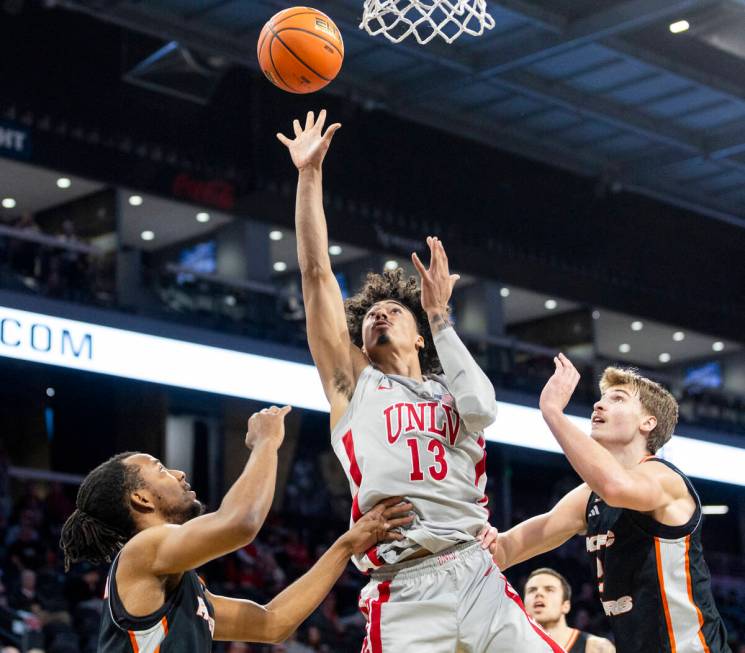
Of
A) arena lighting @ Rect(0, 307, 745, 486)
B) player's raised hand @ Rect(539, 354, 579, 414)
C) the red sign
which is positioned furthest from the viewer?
the red sign

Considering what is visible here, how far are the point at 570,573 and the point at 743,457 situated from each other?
3.16m

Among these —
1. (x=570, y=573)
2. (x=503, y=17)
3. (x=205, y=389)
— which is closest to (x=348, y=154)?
(x=503, y=17)

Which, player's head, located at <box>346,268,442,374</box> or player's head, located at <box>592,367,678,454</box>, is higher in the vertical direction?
player's head, located at <box>346,268,442,374</box>

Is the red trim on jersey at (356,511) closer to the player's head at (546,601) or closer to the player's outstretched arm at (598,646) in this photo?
the player's head at (546,601)

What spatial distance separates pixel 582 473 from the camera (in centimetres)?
398

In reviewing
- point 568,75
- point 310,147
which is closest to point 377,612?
point 310,147

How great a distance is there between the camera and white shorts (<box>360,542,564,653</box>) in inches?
153

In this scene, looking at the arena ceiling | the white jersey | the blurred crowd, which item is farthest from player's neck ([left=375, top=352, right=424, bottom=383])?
the arena ceiling

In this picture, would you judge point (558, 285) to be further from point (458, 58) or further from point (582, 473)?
point (582, 473)

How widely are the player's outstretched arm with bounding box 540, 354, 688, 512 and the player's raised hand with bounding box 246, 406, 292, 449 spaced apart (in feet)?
2.76

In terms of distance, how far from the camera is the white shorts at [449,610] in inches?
153

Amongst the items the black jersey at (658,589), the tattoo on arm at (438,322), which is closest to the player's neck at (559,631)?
the black jersey at (658,589)

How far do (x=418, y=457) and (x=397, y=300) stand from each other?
71 cm

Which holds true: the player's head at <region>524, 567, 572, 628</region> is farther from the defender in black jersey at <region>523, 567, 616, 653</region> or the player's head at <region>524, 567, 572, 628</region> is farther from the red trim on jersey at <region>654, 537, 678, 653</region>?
the red trim on jersey at <region>654, 537, 678, 653</region>
